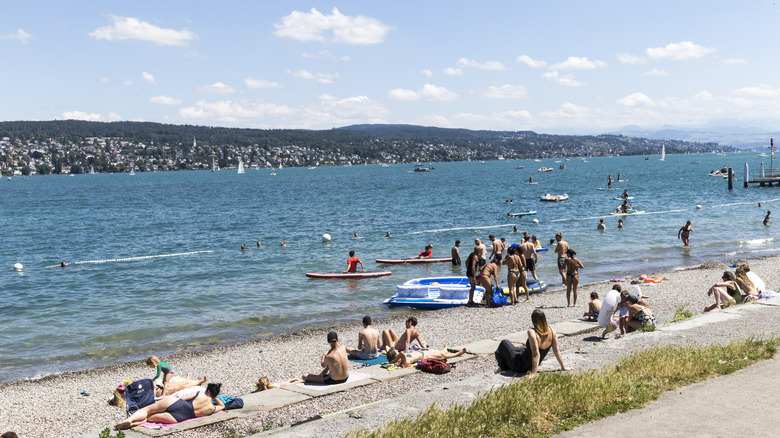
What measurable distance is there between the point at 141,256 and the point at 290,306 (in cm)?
1941

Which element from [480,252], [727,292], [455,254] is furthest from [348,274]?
[727,292]

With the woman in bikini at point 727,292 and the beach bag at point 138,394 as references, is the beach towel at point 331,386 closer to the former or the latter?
the beach bag at point 138,394

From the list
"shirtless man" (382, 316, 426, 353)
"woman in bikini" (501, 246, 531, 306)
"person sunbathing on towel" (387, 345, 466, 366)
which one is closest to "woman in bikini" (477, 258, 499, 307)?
"woman in bikini" (501, 246, 531, 306)

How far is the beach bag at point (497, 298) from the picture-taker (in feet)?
71.5

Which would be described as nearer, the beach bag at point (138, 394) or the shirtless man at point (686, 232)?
the beach bag at point (138, 394)

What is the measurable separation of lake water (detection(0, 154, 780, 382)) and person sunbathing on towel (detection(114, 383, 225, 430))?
851cm

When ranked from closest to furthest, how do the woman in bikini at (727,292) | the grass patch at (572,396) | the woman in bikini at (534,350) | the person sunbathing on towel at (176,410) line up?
the grass patch at (572,396)
the person sunbathing on towel at (176,410)
the woman in bikini at (534,350)
the woman in bikini at (727,292)

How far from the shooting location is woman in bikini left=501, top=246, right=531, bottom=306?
2134cm

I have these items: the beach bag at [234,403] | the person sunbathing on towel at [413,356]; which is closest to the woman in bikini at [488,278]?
the person sunbathing on towel at [413,356]

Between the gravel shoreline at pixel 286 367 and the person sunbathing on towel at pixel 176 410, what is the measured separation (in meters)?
0.60

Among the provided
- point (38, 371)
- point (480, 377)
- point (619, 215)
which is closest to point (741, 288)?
point (480, 377)

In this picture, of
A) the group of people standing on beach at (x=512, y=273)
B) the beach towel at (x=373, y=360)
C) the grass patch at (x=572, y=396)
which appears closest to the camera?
the grass patch at (x=572, y=396)

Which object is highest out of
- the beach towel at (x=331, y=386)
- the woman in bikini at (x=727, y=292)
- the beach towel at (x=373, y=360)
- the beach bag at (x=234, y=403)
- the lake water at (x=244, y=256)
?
the woman in bikini at (x=727, y=292)

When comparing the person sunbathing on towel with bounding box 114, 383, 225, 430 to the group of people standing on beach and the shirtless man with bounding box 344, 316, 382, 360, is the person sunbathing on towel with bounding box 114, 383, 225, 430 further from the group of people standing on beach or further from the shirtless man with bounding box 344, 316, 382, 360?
the group of people standing on beach
